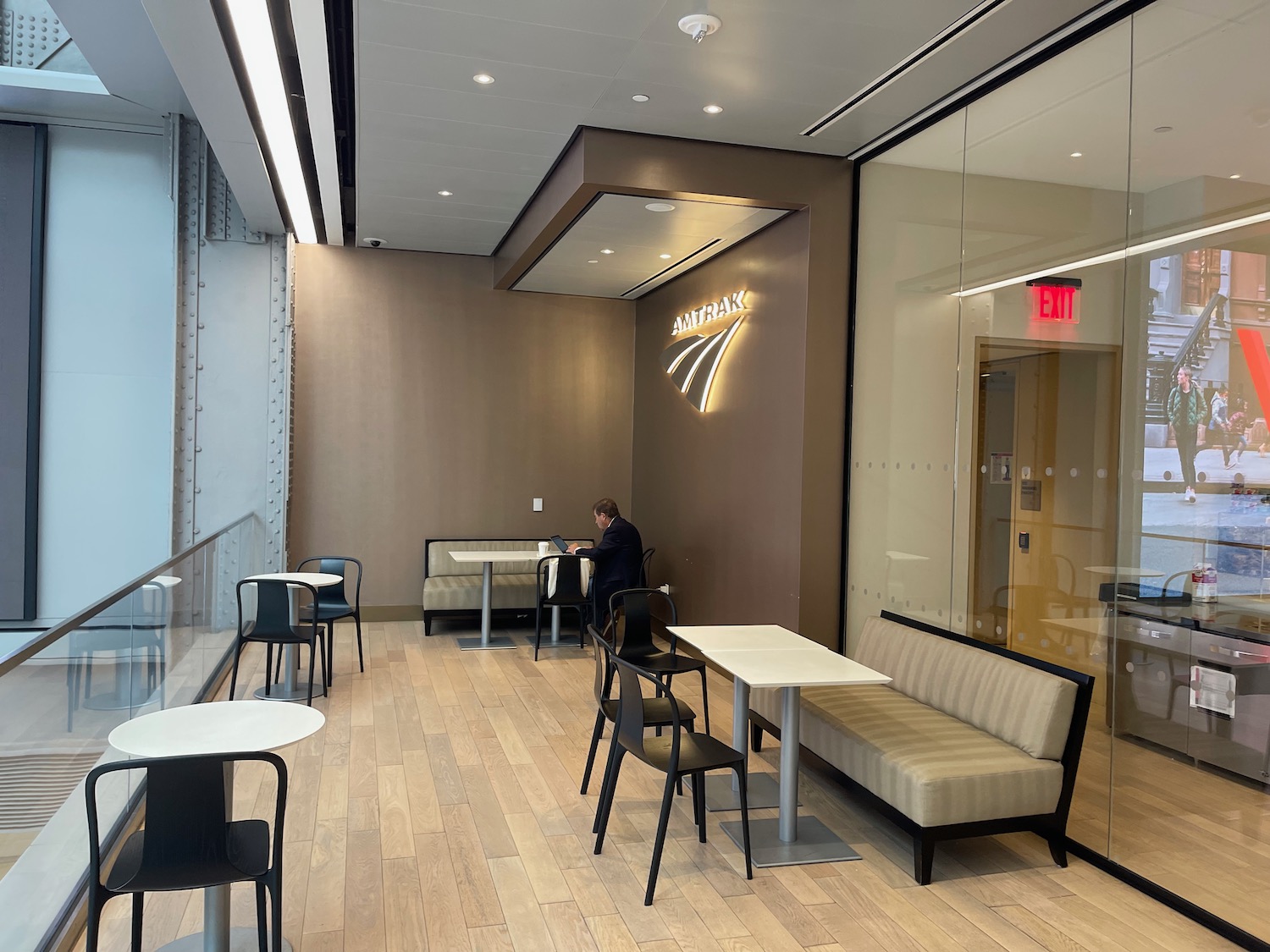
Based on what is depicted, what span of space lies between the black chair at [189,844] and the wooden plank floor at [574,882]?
73 centimetres

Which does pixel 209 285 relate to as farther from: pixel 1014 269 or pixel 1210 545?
pixel 1210 545

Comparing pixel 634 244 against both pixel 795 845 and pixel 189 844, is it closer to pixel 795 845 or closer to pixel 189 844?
pixel 795 845

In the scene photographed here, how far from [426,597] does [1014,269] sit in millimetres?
5590

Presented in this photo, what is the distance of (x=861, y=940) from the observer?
3059mm

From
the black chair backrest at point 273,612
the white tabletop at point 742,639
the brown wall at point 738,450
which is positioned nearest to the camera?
the white tabletop at point 742,639

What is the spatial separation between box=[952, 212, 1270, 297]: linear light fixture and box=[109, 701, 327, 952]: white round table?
3.41 m

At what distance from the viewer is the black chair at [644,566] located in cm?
776

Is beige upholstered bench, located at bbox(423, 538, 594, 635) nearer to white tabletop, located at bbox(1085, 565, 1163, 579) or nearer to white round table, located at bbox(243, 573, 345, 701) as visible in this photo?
white round table, located at bbox(243, 573, 345, 701)

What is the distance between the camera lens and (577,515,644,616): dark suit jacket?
292 inches

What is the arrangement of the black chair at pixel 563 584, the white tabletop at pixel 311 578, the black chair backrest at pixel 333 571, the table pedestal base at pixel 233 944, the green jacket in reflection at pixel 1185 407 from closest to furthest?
the table pedestal base at pixel 233 944
the green jacket in reflection at pixel 1185 407
the white tabletop at pixel 311 578
the black chair backrest at pixel 333 571
the black chair at pixel 563 584

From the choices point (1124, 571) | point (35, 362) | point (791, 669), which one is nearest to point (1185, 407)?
point (1124, 571)

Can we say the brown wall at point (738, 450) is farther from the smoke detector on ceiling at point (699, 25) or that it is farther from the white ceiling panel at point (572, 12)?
the white ceiling panel at point (572, 12)

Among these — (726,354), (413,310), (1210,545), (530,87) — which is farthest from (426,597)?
(1210,545)

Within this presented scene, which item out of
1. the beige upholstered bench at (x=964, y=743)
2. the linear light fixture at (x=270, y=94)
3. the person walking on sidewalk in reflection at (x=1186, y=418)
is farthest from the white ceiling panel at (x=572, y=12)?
the beige upholstered bench at (x=964, y=743)
